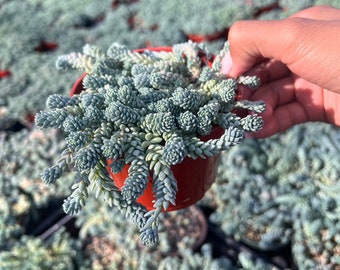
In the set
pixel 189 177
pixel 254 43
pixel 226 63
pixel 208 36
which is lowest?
pixel 208 36

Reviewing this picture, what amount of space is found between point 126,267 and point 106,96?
0.93 metres

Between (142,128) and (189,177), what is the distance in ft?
0.70

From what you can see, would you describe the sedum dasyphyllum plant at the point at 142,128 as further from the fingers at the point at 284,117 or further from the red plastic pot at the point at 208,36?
the red plastic pot at the point at 208,36

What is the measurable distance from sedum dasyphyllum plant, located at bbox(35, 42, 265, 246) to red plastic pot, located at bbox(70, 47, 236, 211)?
77mm

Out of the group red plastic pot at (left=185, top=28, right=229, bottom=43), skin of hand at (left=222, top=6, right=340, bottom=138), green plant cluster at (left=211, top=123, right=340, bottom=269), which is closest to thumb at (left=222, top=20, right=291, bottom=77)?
skin of hand at (left=222, top=6, right=340, bottom=138)

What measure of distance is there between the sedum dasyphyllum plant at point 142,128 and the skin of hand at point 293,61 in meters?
0.11

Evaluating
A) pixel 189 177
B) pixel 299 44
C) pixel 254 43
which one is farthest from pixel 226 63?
pixel 189 177

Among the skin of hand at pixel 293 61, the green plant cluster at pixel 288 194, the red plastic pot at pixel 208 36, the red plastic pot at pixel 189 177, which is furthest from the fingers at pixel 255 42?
the red plastic pot at pixel 208 36

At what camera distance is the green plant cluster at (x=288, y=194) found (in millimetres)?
1723

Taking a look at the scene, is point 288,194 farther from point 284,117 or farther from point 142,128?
point 142,128

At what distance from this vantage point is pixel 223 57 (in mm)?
1385

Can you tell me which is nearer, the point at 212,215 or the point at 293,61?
the point at 293,61

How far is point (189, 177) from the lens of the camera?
121cm

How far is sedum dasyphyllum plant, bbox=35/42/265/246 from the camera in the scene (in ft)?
3.27
